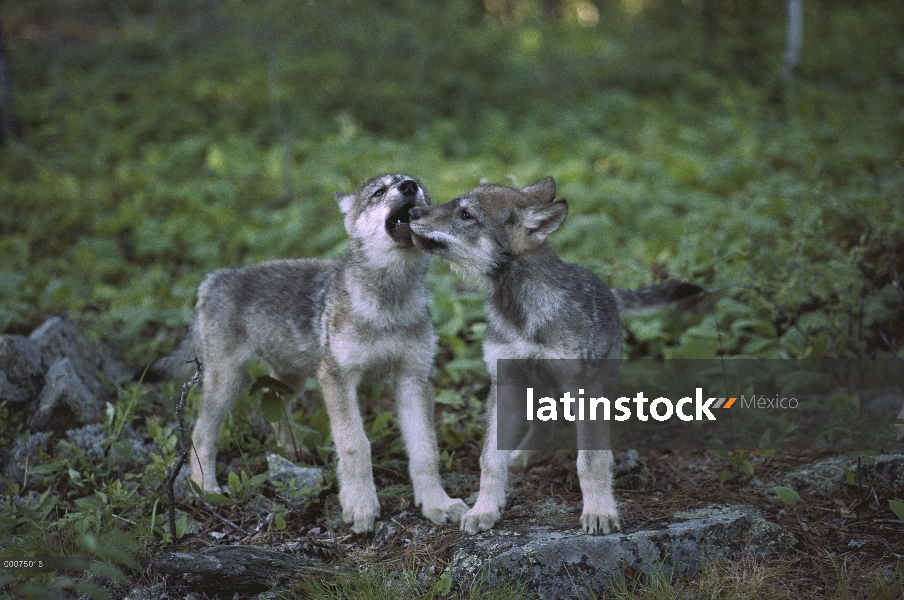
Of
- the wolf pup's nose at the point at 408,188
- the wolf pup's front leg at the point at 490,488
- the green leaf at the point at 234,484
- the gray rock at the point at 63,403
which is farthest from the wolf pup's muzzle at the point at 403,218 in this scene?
the gray rock at the point at 63,403

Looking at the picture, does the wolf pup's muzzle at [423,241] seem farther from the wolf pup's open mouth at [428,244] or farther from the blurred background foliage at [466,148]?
the blurred background foliage at [466,148]

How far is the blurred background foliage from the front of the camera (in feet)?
21.6

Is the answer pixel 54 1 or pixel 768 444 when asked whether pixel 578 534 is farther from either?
pixel 54 1

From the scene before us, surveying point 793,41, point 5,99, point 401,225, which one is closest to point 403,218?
point 401,225

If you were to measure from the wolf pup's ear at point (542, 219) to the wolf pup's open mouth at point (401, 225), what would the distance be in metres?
0.74

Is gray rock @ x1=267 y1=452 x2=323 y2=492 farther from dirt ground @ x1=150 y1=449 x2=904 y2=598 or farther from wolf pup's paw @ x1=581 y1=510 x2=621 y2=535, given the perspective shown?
wolf pup's paw @ x1=581 y1=510 x2=621 y2=535

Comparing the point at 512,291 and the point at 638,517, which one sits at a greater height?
the point at 512,291

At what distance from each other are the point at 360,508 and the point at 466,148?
8.81 metres

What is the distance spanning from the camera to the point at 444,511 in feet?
15.1

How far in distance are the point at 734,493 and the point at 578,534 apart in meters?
1.21

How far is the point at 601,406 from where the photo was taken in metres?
Result: 4.33

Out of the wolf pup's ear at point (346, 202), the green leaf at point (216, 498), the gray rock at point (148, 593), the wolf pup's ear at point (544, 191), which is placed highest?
the wolf pup's ear at point (544, 191)

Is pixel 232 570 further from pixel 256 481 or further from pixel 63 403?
pixel 63 403

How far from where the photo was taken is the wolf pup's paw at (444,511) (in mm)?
4570
